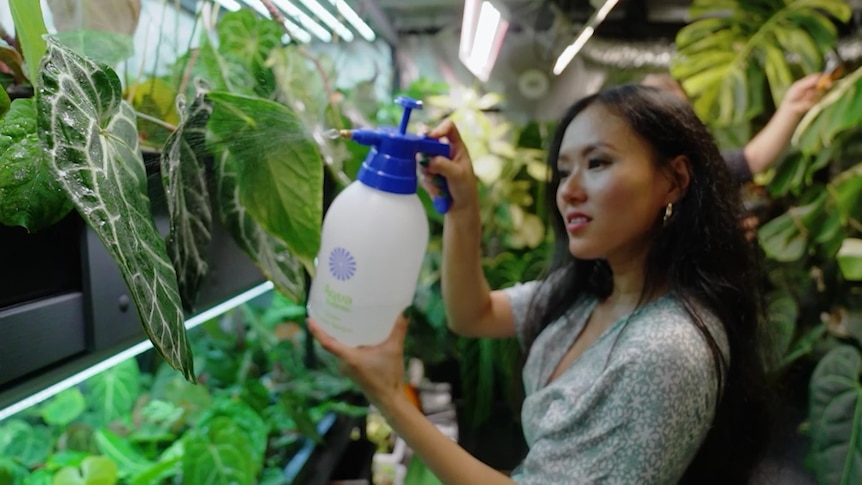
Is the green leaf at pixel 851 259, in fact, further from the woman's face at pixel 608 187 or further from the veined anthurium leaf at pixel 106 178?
the veined anthurium leaf at pixel 106 178

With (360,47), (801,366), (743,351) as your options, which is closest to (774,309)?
(801,366)

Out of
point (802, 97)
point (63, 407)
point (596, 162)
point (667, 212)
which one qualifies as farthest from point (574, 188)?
point (802, 97)

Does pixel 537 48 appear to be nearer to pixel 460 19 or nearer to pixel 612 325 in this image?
pixel 460 19

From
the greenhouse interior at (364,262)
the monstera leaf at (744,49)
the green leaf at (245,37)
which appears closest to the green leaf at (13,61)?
the greenhouse interior at (364,262)

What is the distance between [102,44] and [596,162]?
57 cm

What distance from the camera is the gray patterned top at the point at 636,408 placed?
2.11 feet

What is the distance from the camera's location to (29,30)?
0.41 m

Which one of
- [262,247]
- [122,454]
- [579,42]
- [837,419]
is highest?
[579,42]

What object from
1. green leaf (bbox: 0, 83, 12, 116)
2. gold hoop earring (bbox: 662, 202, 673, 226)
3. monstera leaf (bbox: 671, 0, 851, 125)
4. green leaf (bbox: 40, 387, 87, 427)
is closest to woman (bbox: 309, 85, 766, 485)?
gold hoop earring (bbox: 662, 202, 673, 226)

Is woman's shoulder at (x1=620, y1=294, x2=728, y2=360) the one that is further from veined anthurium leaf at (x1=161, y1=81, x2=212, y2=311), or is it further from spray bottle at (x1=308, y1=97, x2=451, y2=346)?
veined anthurium leaf at (x1=161, y1=81, x2=212, y2=311)

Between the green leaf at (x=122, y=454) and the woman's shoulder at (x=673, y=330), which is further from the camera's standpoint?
the green leaf at (x=122, y=454)

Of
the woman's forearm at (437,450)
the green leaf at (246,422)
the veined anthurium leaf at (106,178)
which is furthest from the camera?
the green leaf at (246,422)

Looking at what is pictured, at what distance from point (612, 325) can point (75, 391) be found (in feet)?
2.61

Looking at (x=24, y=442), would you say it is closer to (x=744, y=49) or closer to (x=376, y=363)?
(x=376, y=363)
